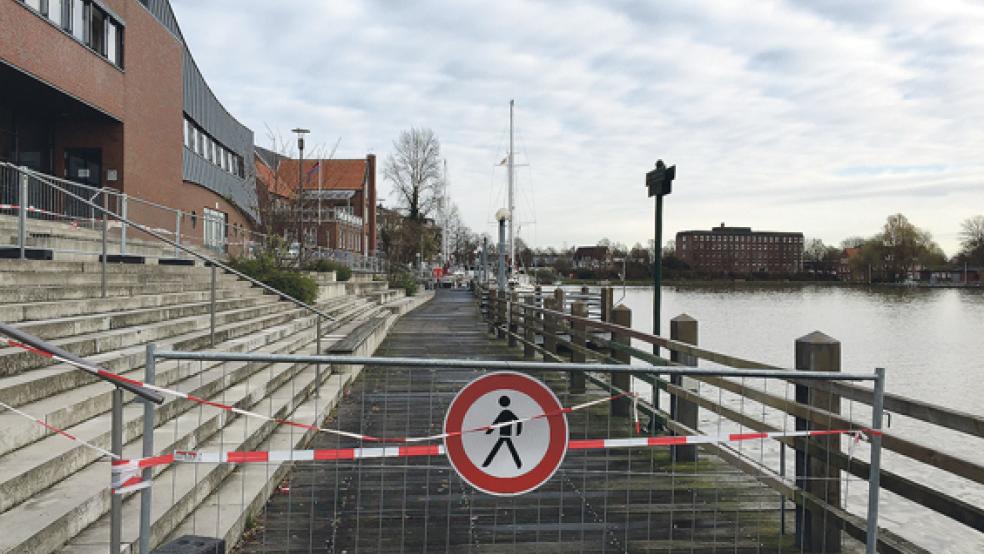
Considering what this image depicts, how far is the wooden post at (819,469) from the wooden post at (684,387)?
183cm

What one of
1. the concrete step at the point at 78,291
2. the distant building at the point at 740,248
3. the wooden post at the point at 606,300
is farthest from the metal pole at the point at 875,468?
the distant building at the point at 740,248

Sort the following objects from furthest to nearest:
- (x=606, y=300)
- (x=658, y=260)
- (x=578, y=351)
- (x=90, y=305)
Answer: (x=606, y=300) < (x=578, y=351) < (x=90, y=305) < (x=658, y=260)

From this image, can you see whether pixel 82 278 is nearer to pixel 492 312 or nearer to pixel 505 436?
pixel 505 436

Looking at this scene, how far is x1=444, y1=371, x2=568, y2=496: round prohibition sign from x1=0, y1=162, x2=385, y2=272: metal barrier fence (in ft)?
22.3

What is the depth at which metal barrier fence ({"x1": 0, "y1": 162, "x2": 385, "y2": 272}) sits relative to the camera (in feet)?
39.4

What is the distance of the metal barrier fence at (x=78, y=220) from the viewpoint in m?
12.0

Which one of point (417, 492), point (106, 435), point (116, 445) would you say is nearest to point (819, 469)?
point (417, 492)

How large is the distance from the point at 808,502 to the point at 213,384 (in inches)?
209

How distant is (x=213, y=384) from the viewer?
7.43 m

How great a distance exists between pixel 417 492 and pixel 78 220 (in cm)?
1614

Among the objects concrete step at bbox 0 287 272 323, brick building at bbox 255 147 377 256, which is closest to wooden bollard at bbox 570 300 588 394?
concrete step at bbox 0 287 272 323

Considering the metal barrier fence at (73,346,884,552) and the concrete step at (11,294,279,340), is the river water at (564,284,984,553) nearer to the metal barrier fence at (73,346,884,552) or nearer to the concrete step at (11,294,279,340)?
the metal barrier fence at (73,346,884,552)

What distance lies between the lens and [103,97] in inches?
904

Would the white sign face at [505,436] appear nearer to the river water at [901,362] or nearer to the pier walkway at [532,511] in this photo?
the pier walkway at [532,511]
